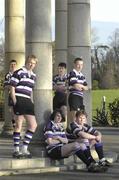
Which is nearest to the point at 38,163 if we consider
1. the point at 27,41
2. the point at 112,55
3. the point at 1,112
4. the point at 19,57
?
the point at 27,41

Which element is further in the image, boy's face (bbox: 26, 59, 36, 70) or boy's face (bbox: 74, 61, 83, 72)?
boy's face (bbox: 74, 61, 83, 72)

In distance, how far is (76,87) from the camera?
14328mm

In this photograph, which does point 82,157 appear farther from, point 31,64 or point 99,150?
point 31,64

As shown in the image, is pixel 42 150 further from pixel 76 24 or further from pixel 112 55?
pixel 112 55

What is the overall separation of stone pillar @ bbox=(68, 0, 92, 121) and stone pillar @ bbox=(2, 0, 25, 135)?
5.07m

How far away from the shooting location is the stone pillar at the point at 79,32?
48.2 ft

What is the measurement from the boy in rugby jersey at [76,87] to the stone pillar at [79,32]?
432 mm

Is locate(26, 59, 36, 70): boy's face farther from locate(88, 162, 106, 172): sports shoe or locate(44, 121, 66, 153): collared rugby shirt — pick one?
locate(88, 162, 106, 172): sports shoe

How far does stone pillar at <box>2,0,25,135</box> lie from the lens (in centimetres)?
1973

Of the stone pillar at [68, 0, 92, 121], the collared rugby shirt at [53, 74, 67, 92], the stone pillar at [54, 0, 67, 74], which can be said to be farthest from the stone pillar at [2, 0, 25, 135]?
the stone pillar at [68, 0, 92, 121]

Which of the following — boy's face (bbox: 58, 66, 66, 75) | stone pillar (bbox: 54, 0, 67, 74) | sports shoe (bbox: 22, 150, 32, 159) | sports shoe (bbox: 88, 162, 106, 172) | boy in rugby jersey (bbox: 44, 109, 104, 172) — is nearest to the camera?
sports shoe (bbox: 88, 162, 106, 172)

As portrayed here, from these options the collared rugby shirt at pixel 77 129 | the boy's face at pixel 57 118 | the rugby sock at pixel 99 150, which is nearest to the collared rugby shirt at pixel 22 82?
A: the boy's face at pixel 57 118

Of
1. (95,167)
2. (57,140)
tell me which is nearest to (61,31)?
(57,140)

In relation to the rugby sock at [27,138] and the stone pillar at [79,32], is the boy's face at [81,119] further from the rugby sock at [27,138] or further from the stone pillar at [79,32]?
the stone pillar at [79,32]
